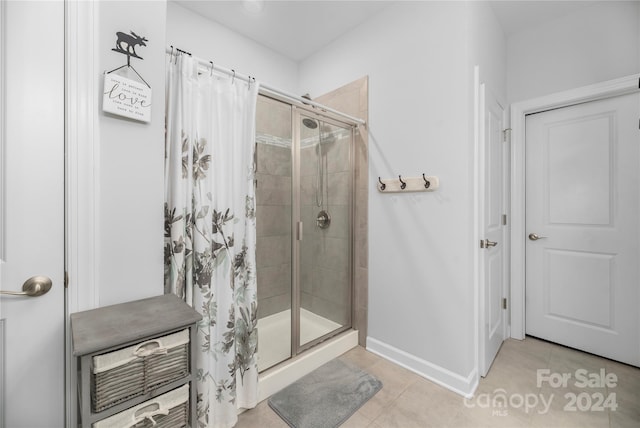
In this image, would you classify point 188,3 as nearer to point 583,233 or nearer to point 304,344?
point 304,344

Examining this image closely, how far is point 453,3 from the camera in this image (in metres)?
1.69

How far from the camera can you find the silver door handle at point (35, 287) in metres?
0.88

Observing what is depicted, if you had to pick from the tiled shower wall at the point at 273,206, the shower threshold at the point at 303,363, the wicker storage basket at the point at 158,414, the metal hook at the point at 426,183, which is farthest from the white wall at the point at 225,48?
the shower threshold at the point at 303,363

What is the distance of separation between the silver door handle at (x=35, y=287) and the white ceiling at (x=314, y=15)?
2.18 m

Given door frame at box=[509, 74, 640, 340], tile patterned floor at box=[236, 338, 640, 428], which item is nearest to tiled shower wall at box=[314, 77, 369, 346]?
tile patterned floor at box=[236, 338, 640, 428]

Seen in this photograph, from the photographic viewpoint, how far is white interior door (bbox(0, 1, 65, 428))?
870 mm

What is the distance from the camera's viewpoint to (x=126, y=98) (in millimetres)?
1027

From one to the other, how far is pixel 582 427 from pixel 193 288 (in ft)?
7.05

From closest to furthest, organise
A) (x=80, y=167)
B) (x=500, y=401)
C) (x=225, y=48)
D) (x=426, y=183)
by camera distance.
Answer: (x=80, y=167), (x=500, y=401), (x=426, y=183), (x=225, y=48)

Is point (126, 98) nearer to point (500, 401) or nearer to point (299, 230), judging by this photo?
point (299, 230)

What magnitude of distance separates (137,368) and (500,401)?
1.94 meters

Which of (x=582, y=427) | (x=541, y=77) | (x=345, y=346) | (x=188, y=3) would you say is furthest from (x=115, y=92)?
(x=541, y=77)

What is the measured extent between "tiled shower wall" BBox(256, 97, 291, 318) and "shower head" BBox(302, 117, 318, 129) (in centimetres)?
14

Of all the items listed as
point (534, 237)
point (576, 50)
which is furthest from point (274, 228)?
point (576, 50)
